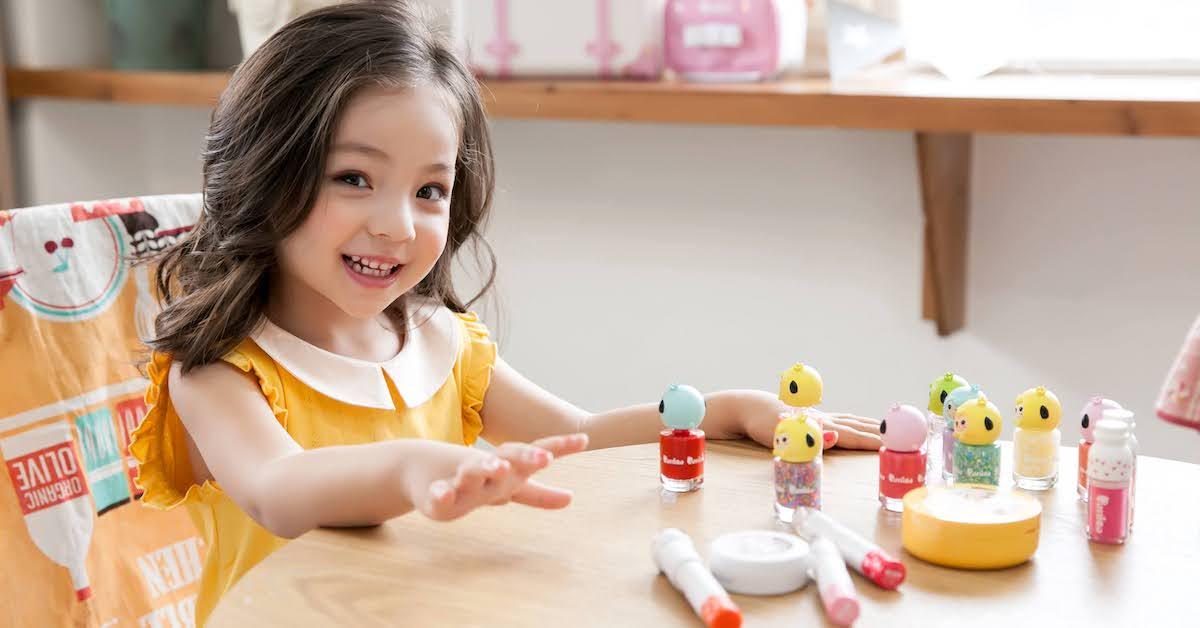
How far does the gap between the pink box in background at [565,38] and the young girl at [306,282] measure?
562 millimetres

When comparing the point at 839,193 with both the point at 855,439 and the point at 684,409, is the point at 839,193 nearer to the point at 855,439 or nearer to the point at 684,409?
the point at 855,439

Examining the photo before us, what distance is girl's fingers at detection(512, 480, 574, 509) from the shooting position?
0.84m

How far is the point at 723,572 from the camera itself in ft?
2.57

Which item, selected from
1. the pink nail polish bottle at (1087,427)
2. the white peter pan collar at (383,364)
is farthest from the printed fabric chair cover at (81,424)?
the pink nail polish bottle at (1087,427)

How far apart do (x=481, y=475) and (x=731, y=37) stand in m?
1.03

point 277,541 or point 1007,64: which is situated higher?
point 1007,64

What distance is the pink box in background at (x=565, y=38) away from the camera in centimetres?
171

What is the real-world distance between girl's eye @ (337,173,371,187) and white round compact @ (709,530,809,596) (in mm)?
431

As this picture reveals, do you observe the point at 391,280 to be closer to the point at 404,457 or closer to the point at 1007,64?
the point at 404,457

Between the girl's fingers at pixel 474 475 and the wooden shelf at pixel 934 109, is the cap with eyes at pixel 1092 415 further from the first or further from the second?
the wooden shelf at pixel 934 109

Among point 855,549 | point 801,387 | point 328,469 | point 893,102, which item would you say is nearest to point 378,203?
point 328,469

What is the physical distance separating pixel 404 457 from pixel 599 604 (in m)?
0.17

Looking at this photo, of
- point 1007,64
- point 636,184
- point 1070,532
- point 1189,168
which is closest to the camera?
point 1070,532

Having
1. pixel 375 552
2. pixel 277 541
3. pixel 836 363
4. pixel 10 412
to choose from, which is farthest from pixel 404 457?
pixel 836 363
